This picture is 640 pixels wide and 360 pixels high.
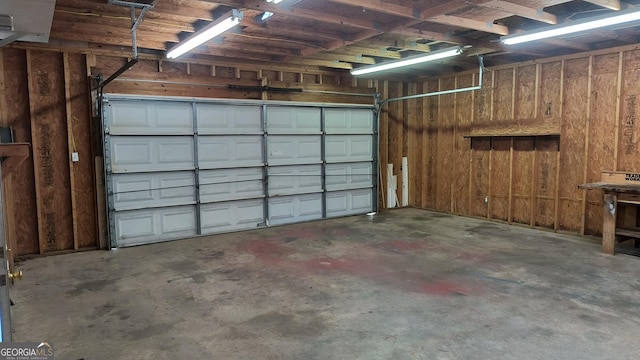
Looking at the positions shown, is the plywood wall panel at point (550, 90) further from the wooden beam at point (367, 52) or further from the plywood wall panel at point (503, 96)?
A: the wooden beam at point (367, 52)

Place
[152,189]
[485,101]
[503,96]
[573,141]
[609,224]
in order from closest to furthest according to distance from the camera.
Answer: [609,224]
[152,189]
[573,141]
[503,96]
[485,101]

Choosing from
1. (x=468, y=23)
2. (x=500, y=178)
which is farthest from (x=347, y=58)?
(x=500, y=178)

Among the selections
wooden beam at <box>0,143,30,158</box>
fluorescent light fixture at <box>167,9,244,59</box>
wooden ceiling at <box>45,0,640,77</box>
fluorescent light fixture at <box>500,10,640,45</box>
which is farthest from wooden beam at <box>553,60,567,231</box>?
wooden beam at <box>0,143,30,158</box>

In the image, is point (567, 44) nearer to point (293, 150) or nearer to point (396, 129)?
point (396, 129)

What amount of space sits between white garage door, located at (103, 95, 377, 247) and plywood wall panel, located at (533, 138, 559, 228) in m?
3.23

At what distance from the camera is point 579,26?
178 inches

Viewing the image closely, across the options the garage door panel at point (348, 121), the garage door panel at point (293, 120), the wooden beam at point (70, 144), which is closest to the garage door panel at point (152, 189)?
the wooden beam at point (70, 144)

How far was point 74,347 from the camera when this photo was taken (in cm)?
316

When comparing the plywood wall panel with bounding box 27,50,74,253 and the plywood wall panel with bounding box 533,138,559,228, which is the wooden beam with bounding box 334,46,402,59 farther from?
the plywood wall panel with bounding box 27,50,74,253

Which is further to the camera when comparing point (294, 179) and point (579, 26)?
point (294, 179)

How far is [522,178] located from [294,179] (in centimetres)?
427

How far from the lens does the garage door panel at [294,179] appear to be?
773cm

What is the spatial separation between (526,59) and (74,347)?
770 cm

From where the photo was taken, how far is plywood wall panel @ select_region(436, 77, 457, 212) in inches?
339
